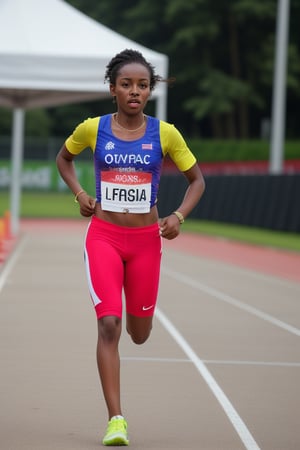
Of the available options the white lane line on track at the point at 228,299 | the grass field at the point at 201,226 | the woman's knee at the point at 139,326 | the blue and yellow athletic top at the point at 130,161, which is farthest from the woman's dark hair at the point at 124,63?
the grass field at the point at 201,226

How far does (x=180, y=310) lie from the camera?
51.6 ft

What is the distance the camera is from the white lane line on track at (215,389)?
793cm

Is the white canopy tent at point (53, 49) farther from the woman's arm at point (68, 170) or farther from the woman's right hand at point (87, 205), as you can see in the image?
the woman's right hand at point (87, 205)

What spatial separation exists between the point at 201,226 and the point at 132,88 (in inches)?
1265

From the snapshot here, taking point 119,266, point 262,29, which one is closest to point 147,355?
point 119,266

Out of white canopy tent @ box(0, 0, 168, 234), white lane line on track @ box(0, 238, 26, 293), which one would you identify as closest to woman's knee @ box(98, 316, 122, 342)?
white lane line on track @ box(0, 238, 26, 293)

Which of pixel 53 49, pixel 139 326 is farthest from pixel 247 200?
pixel 139 326

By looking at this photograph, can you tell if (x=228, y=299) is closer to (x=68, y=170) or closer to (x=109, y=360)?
(x=68, y=170)

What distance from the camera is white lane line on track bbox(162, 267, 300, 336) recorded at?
47.0ft

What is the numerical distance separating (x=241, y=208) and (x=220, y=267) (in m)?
15.8

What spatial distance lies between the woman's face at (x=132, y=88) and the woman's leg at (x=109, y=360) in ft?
4.14

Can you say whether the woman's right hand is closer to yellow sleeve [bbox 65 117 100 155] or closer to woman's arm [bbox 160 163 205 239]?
yellow sleeve [bbox 65 117 100 155]

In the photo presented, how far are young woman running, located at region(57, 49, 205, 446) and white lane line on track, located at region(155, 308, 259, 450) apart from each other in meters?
0.91

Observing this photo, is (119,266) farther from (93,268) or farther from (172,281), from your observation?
(172,281)
